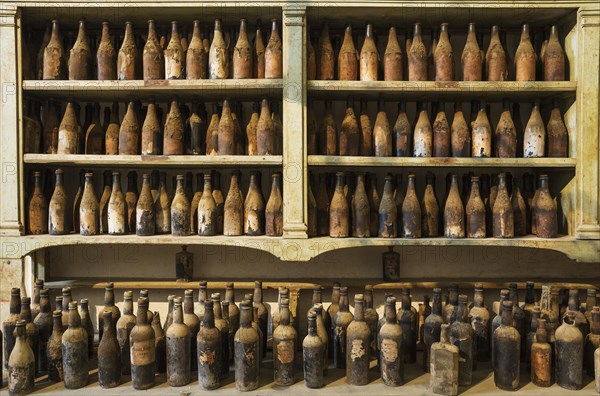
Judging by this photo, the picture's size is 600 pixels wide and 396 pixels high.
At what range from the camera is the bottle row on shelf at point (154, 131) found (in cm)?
262

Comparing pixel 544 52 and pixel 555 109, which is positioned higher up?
pixel 544 52

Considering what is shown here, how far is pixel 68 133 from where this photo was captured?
2.63 metres

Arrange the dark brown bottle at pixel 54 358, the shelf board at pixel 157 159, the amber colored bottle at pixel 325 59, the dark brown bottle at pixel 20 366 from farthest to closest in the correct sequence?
the amber colored bottle at pixel 325 59, the shelf board at pixel 157 159, the dark brown bottle at pixel 54 358, the dark brown bottle at pixel 20 366

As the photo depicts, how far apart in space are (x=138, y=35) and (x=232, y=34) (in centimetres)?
50

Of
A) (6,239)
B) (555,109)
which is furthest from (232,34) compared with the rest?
(555,109)

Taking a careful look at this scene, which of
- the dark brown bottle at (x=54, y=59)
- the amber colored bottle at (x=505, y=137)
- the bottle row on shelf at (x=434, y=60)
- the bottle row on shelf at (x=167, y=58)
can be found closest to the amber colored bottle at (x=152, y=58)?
the bottle row on shelf at (x=167, y=58)

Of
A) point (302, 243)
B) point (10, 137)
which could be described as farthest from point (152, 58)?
point (302, 243)

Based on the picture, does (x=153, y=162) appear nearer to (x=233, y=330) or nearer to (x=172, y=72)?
(x=172, y=72)

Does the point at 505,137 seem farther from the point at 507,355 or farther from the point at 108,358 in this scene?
the point at 108,358

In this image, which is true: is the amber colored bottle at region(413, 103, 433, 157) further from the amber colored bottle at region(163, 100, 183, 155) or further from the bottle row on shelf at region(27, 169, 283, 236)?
the amber colored bottle at region(163, 100, 183, 155)

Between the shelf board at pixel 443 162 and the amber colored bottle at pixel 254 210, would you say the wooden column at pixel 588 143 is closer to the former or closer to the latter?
the shelf board at pixel 443 162

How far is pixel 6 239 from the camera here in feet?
8.33

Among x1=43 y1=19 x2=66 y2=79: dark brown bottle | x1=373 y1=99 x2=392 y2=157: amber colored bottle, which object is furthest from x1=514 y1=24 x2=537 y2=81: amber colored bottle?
x1=43 y1=19 x2=66 y2=79: dark brown bottle

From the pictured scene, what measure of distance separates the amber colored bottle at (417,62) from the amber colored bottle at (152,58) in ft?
4.10
